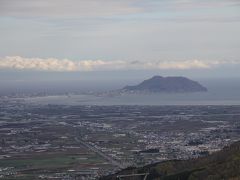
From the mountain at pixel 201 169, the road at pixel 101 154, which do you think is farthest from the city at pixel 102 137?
the mountain at pixel 201 169

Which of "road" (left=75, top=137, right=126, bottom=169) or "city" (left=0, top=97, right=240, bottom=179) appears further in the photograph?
"city" (left=0, top=97, right=240, bottom=179)

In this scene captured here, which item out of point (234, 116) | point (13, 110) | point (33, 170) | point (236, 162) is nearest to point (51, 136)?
point (33, 170)

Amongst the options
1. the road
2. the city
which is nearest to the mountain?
the city

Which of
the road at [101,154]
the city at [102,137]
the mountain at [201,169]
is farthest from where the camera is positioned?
the city at [102,137]

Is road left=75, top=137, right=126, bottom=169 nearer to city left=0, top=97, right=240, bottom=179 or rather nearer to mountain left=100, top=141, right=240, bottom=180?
city left=0, top=97, right=240, bottom=179

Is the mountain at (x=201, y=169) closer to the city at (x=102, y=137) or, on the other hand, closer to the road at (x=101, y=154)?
the city at (x=102, y=137)

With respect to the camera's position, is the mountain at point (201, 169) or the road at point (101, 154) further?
the road at point (101, 154)

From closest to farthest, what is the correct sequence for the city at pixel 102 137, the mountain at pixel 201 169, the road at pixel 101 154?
the mountain at pixel 201 169 → the road at pixel 101 154 → the city at pixel 102 137

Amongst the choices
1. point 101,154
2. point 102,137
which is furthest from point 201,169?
point 102,137

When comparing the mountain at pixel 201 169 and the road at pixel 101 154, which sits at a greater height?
the mountain at pixel 201 169
